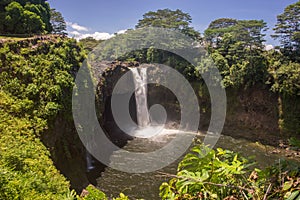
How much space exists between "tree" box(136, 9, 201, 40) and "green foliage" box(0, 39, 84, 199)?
50.5ft

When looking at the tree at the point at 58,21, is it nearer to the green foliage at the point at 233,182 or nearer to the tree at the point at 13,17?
the tree at the point at 13,17

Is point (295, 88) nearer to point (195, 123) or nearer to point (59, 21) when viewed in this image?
point (195, 123)

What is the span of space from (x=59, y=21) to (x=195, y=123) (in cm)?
2364

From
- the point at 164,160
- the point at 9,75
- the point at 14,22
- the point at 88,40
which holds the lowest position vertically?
the point at 164,160

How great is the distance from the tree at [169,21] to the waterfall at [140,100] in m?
8.11

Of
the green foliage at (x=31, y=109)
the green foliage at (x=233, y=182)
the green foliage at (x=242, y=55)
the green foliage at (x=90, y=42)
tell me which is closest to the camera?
the green foliage at (x=233, y=182)

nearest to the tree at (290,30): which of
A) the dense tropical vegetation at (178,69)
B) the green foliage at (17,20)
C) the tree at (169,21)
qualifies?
the dense tropical vegetation at (178,69)

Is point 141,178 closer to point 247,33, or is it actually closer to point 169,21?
point 247,33

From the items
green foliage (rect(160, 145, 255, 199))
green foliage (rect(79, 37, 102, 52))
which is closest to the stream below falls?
green foliage (rect(160, 145, 255, 199))

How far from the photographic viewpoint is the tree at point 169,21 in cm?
2809

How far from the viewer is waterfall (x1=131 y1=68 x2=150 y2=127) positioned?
23602 mm

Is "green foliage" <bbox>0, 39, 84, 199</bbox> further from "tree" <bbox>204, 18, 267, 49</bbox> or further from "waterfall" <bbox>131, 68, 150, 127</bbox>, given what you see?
"tree" <bbox>204, 18, 267, 49</bbox>

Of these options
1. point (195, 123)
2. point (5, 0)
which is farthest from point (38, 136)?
point (195, 123)

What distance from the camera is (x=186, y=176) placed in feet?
7.32
